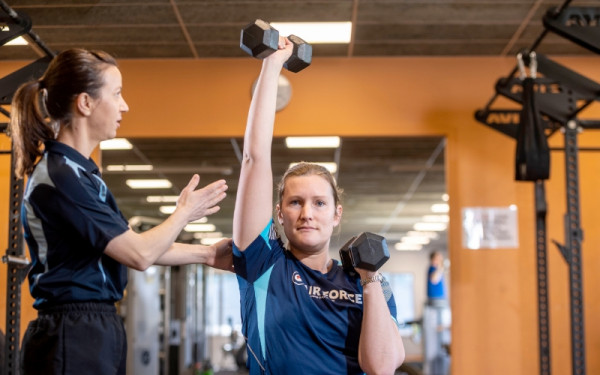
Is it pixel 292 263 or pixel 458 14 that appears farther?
pixel 458 14

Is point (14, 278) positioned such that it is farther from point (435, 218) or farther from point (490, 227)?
point (435, 218)

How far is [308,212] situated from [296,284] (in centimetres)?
17

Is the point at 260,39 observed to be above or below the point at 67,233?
above

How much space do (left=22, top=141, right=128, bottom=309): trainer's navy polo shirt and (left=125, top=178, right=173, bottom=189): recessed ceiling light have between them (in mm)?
7537

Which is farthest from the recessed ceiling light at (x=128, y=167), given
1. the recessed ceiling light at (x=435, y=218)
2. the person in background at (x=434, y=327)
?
the recessed ceiling light at (x=435, y=218)

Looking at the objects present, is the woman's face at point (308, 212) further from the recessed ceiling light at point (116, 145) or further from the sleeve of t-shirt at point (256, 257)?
the recessed ceiling light at point (116, 145)

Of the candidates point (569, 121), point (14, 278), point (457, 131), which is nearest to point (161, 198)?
point (457, 131)

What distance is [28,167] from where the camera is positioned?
5.21 ft

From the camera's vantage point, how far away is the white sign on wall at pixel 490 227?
5195 millimetres

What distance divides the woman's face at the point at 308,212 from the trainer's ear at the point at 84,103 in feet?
1.55

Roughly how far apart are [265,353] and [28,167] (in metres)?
0.65

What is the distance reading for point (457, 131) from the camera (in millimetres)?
5285

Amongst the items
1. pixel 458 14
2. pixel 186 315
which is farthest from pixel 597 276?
pixel 186 315

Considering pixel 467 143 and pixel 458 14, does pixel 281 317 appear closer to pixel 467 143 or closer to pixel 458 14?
pixel 458 14
